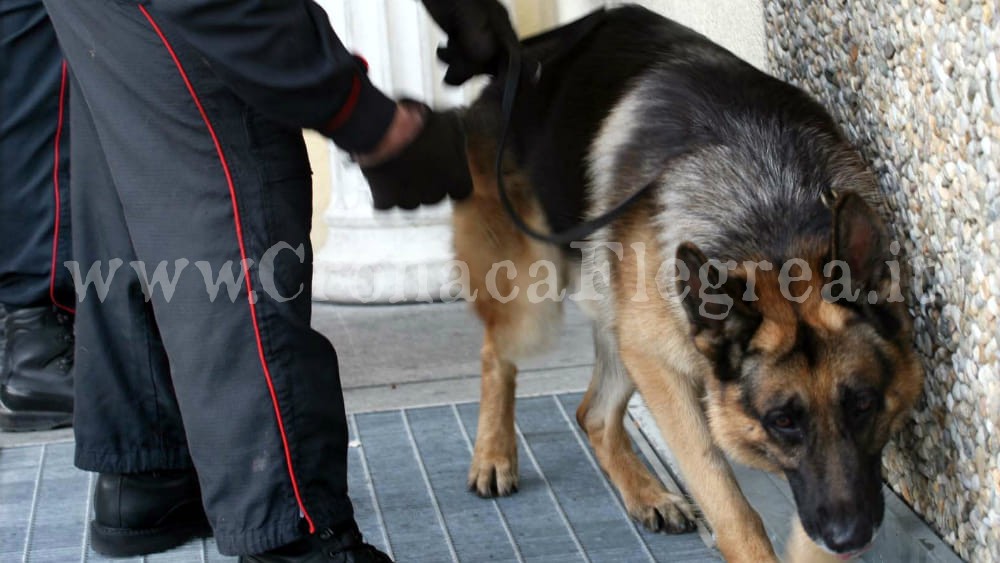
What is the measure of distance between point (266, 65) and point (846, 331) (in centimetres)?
131

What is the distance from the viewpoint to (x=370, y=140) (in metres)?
2.48

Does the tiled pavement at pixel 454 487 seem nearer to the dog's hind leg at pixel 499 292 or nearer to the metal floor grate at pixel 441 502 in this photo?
the metal floor grate at pixel 441 502

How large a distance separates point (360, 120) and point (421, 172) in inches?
7.1

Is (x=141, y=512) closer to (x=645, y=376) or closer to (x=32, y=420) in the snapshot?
(x=32, y=420)

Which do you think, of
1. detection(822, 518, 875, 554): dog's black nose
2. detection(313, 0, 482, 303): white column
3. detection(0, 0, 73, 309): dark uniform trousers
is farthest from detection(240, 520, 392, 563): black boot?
Result: detection(313, 0, 482, 303): white column

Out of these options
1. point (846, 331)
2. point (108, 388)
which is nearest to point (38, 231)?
point (108, 388)

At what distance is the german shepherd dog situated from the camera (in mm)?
2580

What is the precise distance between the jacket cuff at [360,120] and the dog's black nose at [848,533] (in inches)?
47.4

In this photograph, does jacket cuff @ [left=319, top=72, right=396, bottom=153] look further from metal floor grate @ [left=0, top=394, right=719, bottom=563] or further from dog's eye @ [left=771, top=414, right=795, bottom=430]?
metal floor grate @ [left=0, top=394, right=719, bottom=563]

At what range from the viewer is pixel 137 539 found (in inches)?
132

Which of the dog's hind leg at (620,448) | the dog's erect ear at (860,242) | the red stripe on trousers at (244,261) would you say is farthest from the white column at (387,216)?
the dog's erect ear at (860,242)

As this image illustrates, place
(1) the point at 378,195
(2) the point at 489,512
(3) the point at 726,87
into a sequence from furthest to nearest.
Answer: (2) the point at 489,512 → (3) the point at 726,87 → (1) the point at 378,195

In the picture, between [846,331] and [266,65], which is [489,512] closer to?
[846,331]

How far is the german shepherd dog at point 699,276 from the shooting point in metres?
2.58
